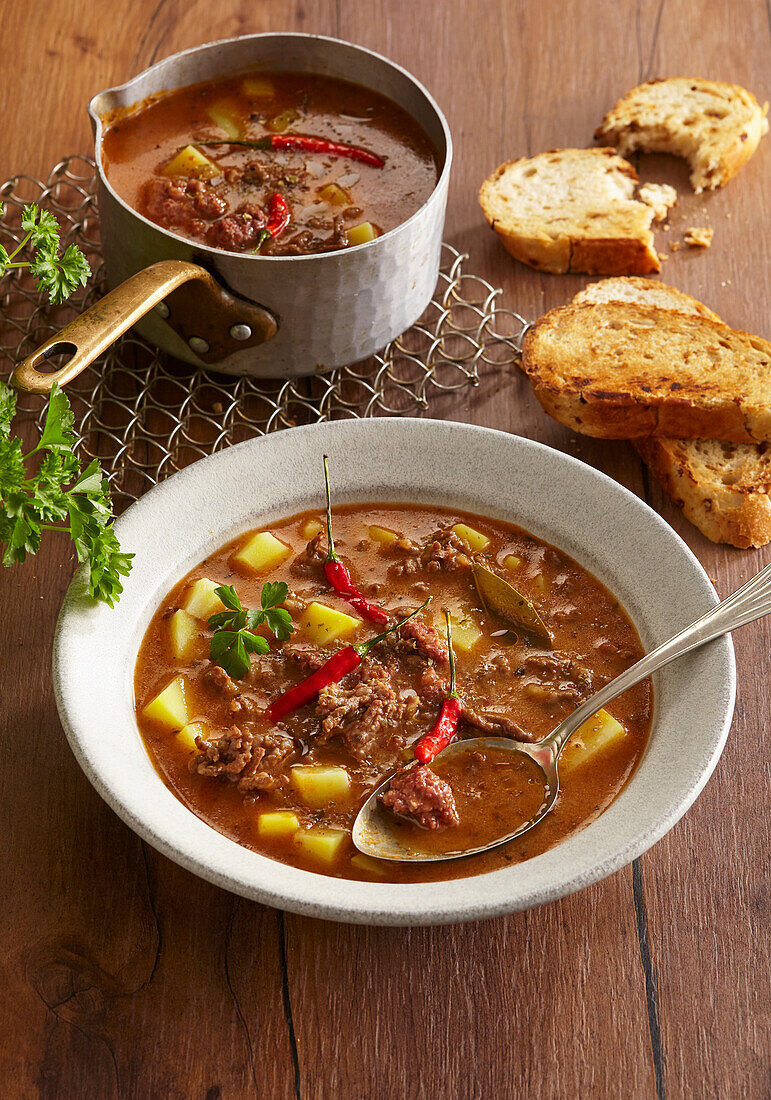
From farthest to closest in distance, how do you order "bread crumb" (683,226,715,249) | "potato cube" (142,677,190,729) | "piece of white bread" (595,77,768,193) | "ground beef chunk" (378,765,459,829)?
"piece of white bread" (595,77,768,193) → "bread crumb" (683,226,715,249) → "potato cube" (142,677,190,729) → "ground beef chunk" (378,765,459,829)

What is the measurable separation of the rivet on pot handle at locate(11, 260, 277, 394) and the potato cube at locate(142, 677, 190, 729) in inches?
34.9

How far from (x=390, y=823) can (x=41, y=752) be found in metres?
1.06

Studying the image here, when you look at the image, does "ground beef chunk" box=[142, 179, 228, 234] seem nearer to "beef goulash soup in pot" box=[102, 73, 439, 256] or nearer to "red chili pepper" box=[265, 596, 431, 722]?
"beef goulash soup in pot" box=[102, 73, 439, 256]

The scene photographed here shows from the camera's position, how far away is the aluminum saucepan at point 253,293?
339 cm

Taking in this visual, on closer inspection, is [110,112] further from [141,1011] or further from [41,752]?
[141,1011]

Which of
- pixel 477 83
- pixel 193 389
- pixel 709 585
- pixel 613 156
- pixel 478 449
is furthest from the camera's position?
pixel 477 83

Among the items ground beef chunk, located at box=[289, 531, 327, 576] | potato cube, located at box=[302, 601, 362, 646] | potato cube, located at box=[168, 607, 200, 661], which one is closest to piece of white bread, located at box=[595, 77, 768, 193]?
ground beef chunk, located at box=[289, 531, 327, 576]

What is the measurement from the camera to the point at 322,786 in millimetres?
2846

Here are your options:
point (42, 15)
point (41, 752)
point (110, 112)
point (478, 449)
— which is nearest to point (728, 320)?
point (478, 449)

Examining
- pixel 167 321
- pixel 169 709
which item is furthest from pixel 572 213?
pixel 169 709

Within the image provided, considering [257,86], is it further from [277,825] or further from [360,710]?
[277,825]

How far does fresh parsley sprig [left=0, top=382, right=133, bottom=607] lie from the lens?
290cm

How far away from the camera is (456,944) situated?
2.83 meters

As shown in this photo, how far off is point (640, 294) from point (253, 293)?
1.70m
